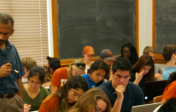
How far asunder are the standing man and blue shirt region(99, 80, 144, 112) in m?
0.82

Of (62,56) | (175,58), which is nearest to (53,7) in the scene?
(62,56)

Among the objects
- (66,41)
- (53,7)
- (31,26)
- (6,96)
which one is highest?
(53,7)

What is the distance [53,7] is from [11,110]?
310 centimetres

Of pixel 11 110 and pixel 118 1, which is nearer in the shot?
pixel 11 110

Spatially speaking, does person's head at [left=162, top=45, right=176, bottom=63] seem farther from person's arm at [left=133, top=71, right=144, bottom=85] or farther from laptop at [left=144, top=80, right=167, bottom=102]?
laptop at [left=144, top=80, right=167, bottom=102]

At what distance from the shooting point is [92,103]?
139cm

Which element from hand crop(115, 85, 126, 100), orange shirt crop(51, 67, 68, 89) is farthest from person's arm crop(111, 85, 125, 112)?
orange shirt crop(51, 67, 68, 89)

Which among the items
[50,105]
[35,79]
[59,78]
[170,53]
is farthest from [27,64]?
[170,53]

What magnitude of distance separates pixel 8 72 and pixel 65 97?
0.52 m

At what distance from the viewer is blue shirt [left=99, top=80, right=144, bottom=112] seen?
2059 millimetres

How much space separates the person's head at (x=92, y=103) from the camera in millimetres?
1368

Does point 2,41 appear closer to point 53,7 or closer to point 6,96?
point 6,96

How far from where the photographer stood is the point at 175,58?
3.44 m

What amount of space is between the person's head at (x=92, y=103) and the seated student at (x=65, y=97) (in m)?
0.36
